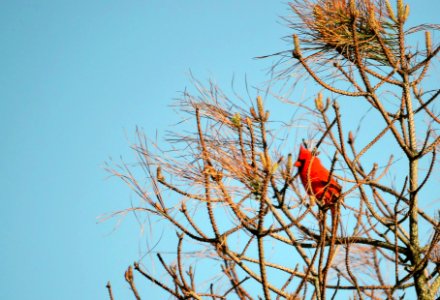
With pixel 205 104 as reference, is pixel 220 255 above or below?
below

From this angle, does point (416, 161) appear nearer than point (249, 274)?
No

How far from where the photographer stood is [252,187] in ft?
8.84

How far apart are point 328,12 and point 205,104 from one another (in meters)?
0.90

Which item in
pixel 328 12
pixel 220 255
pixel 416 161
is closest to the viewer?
pixel 220 255

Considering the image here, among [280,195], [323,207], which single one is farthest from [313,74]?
[323,207]

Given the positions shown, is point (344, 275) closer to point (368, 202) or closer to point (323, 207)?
point (368, 202)

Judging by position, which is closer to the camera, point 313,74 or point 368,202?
point 368,202

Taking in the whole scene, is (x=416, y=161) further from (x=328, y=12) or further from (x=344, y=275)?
(x=328, y=12)

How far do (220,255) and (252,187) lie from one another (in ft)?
1.03

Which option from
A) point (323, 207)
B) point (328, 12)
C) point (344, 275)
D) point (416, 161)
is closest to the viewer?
point (323, 207)

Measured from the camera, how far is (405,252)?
2.97 meters

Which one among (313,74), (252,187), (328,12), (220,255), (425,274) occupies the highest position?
(328,12)

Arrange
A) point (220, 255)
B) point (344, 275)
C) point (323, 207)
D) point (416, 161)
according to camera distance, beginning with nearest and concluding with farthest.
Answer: point (323, 207)
point (220, 255)
point (344, 275)
point (416, 161)

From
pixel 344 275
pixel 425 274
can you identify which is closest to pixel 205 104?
pixel 344 275
